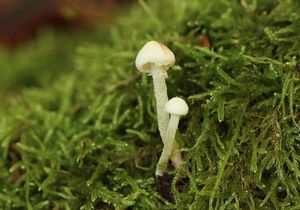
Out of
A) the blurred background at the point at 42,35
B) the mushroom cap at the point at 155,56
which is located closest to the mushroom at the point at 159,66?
the mushroom cap at the point at 155,56

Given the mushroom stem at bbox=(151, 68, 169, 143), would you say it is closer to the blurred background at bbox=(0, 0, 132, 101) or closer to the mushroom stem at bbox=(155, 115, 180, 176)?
the mushroom stem at bbox=(155, 115, 180, 176)

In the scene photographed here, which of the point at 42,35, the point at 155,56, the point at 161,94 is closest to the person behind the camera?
the point at 155,56

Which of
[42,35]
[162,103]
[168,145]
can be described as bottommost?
[168,145]

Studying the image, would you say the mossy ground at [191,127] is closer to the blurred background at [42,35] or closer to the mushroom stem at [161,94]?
the mushroom stem at [161,94]

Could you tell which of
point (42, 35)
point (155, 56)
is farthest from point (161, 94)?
point (42, 35)

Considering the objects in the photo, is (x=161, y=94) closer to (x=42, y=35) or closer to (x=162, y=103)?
(x=162, y=103)

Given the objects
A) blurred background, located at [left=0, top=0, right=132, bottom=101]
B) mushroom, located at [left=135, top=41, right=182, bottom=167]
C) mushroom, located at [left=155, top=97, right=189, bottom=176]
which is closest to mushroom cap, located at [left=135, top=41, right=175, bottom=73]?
mushroom, located at [left=135, top=41, right=182, bottom=167]
